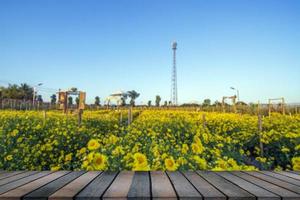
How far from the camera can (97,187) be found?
5.75ft

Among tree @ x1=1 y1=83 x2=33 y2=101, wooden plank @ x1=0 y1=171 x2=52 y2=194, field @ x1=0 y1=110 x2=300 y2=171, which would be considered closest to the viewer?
wooden plank @ x1=0 y1=171 x2=52 y2=194

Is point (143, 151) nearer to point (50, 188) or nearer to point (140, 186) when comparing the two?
point (140, 186)

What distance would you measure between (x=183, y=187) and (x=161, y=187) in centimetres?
13

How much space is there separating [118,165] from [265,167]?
8.35 ft

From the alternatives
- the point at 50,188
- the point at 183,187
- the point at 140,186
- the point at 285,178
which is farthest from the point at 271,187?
the point at 50,188

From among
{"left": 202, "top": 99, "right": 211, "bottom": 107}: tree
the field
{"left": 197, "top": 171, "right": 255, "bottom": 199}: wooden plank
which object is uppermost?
{"left": 202, "top": 99, "right": 211, "bottom": 107}: tree

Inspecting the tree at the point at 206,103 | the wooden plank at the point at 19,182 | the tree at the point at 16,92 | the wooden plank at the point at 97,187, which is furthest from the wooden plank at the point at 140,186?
the tree at the point at 16,92

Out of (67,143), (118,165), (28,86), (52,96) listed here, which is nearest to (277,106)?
(67,143)

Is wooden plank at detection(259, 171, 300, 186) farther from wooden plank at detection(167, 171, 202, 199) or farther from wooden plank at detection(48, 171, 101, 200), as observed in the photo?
wooden plank at detection(48, 171, 101, 200)

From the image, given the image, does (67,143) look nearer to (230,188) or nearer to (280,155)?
(280,155)

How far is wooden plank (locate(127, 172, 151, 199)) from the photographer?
5.15ft

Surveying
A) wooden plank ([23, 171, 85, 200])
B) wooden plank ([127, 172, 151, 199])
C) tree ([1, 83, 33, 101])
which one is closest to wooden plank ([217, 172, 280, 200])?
wooden plank ([127, 172, 151, 199])

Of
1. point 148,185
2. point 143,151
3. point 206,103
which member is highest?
point 206,103

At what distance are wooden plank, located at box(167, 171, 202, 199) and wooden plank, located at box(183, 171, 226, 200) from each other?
0.10 feet
